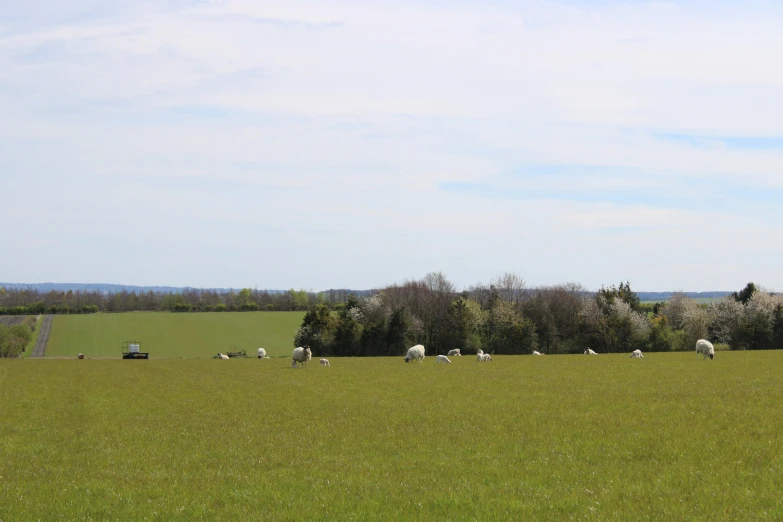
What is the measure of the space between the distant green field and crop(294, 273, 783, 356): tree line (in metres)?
20.8

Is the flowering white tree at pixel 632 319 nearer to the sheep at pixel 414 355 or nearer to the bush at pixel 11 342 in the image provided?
the sheep at pixel 414 355

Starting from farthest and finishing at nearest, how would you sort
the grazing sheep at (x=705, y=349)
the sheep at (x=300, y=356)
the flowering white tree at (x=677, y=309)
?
the flowering white tree at (x=677, y=309), the sheep at (x=300, y=356), the grazing sheep at (x=705, y=349)

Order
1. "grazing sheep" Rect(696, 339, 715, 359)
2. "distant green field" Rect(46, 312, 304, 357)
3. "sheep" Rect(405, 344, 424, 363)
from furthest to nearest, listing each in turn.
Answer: "distant green field" Rect(46, 312, 304, 357)
"sheep" Rect(405, 344, 424, 363)
"grazing sheep" Rect(696, 339, 715, 359)

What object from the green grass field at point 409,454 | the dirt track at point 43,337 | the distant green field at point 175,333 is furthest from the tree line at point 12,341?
the green grass field at point 409,454

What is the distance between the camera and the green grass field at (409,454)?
1371cm

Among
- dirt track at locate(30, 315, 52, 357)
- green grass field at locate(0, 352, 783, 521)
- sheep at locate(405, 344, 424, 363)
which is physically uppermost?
green grass field at locate(0, 352, 783, 521)

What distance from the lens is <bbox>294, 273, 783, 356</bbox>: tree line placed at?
106188mm

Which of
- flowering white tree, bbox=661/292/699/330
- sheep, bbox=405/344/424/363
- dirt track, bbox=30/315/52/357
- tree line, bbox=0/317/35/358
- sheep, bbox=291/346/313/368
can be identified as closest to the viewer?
sheep, bbox=291/346/313/368

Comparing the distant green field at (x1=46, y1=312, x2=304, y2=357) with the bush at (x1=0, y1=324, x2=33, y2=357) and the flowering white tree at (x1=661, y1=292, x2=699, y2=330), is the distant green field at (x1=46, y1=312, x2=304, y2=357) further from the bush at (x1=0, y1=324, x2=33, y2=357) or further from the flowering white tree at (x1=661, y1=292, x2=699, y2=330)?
the flowering white tree at (x1=661, y1=292, x2=699, y2=330)

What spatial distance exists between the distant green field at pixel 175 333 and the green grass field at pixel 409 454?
99.7m

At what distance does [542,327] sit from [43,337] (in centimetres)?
10038

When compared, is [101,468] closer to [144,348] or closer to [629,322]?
[629,322]

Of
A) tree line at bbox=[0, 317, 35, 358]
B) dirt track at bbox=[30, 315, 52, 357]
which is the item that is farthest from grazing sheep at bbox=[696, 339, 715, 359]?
dirt track at bbox=[30, 315, 52, 357]

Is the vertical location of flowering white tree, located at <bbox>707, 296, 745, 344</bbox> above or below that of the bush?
above
